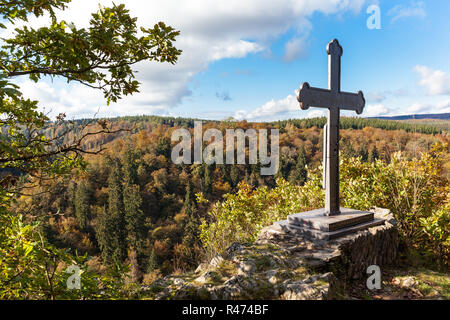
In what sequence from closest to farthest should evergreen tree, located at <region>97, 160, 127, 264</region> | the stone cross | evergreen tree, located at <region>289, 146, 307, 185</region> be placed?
1. the stone cross
2. evergreen tree, located at <region>97, 160, 127, 264</region>
3. evergreen tree, located at <region>289, 146, 307, 185</region>

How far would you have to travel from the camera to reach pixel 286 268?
3916 millimetres

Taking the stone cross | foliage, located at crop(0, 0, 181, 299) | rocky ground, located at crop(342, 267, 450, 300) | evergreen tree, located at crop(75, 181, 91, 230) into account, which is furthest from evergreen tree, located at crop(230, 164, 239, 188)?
foliage, located at crop(0, 0, 181, 299)

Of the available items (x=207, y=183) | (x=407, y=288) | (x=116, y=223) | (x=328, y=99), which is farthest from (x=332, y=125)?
(x=207, y=183)

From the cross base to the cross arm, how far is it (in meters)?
2.15

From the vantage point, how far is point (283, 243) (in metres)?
4.93

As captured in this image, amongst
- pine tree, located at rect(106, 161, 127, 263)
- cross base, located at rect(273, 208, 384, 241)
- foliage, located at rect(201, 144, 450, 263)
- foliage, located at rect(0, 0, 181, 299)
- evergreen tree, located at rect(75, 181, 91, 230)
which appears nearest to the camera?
foliage, located at rect(0, 0, 181, 299)

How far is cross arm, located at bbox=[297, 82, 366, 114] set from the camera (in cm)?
521

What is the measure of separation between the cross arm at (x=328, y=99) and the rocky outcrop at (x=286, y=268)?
2.51 meters

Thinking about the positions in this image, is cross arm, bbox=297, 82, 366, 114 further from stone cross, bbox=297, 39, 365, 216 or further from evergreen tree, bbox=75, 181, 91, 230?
evergreen tree, bbox=75, 181, 91, 230

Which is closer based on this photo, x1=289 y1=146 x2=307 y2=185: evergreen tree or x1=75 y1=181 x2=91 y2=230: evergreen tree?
x1=289 y1=146 x2=307 y2=185: evergreen tree

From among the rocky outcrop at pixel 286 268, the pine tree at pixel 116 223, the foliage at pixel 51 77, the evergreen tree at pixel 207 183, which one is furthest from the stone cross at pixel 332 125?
the evergreen tree at pixel 207 183

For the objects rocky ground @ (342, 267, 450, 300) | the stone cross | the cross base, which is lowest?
rocky ground @ (342, 267, 450, 300)

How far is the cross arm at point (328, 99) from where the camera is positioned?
5.21 m

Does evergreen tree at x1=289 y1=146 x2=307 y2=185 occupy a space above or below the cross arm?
below
